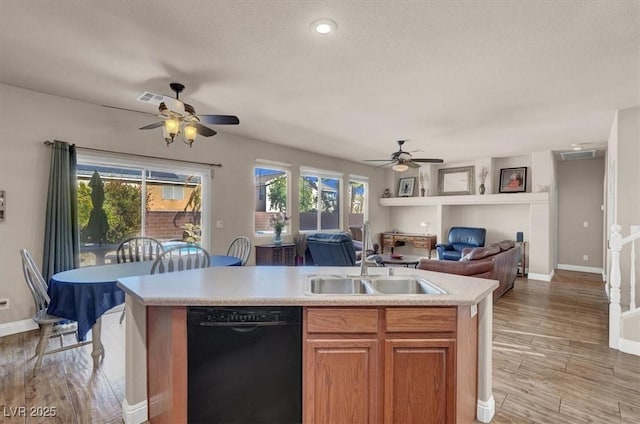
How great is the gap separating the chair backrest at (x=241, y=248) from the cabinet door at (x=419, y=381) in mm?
2592

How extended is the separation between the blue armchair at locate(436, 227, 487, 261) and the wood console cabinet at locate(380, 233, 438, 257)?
0.35m

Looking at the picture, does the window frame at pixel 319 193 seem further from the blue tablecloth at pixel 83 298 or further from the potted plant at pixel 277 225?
the blue tablecloth at pixel 83 298

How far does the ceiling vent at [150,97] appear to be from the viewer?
3.41m

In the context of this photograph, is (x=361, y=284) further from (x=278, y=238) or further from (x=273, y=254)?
(x=278, y=238)

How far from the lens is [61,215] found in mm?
3539

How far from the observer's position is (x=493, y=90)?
3.27 metres

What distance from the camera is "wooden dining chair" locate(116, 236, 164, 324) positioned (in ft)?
12.1

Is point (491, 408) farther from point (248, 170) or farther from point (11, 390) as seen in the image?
point (248, 170)

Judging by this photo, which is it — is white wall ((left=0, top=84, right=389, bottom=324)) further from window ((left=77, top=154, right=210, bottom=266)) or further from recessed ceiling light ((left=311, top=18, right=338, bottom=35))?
recessed ceiling light ((left=311, top=18, right=338, bottom=35))

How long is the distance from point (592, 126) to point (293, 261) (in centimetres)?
505

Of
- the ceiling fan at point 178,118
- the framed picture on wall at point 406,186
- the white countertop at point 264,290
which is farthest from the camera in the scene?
the framed picture on wall at point 406,186

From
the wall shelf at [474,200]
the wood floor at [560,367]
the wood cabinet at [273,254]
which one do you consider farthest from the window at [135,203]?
the wall shelf at [474,200]

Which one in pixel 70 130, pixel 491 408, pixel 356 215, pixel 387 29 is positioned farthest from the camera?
pixel 356 215

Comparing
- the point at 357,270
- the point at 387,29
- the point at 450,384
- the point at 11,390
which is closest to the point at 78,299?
the point at 11,390
